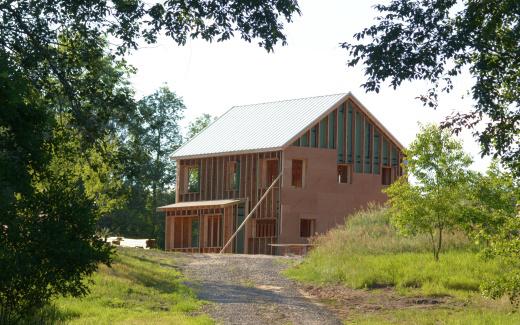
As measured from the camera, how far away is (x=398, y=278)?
24281 mm

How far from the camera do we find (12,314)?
1602 centimetres

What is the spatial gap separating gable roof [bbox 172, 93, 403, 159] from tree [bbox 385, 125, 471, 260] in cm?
1474

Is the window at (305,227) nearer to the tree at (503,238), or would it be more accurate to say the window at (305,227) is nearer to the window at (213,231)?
the window at (213,231)

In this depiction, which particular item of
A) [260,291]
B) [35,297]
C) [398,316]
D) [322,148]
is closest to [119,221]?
[322,148]

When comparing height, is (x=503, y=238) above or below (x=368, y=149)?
below

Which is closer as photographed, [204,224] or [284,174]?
[284,174]

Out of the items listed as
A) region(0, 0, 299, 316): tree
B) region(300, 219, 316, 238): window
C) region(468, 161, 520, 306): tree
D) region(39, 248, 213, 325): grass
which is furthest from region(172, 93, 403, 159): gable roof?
region(0, 0, 299, 316): tree

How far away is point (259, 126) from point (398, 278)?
2254 centimetres

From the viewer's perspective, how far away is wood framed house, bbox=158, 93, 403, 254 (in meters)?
42.4

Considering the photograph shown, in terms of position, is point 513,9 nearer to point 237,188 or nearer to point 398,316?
point 398,316

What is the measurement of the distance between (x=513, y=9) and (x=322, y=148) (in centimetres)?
2910

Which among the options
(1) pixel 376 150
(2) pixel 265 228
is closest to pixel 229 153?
(2) pixel 265 228

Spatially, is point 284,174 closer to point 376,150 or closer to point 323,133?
point 323,133

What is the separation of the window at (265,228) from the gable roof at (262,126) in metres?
3.54
